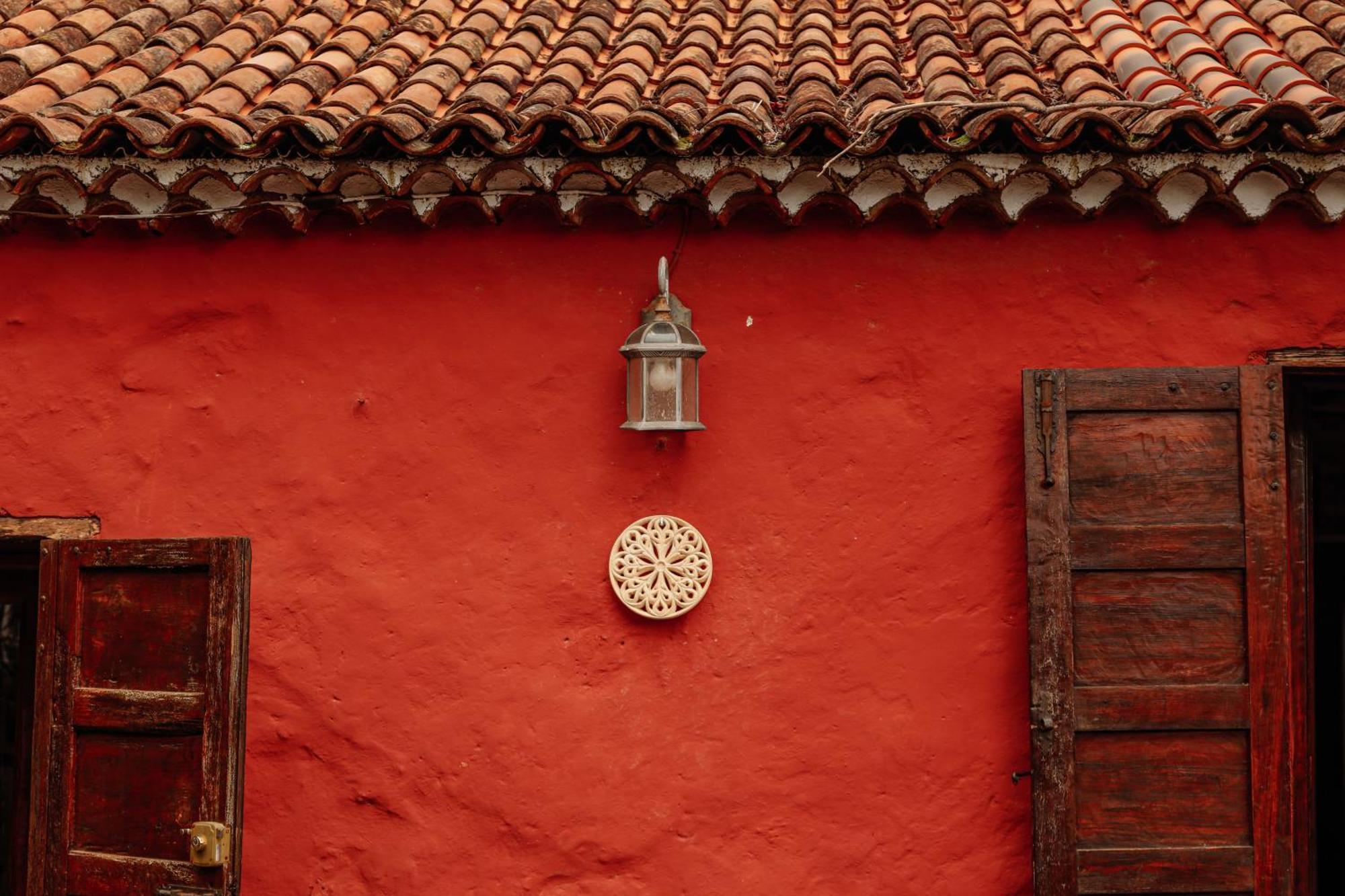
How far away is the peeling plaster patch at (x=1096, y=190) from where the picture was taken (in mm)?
3910

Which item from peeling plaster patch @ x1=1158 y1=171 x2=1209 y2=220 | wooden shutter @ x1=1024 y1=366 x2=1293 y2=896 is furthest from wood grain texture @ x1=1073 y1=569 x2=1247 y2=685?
peeling plaster patch @ x1=1158 y1=171 x2=1209 y2=220

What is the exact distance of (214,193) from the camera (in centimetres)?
409

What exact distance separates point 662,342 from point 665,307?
13 cm

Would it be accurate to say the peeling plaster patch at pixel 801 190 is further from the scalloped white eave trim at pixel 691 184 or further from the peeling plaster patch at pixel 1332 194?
the peeling plaster patch at pixel 1332 194

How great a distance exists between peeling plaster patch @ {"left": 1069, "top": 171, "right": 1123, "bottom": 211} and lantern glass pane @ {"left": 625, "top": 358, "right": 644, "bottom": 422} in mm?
1469

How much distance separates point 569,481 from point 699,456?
44cm

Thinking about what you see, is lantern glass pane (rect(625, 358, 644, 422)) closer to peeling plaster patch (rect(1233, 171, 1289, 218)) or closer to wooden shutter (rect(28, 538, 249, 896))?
wooden shutter (rect(28, 538, 249, 896))

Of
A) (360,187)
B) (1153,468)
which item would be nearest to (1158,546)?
(1153,468)

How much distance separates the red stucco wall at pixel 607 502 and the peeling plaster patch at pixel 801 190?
19 cm

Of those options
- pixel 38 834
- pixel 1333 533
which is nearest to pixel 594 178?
pixel 38 834

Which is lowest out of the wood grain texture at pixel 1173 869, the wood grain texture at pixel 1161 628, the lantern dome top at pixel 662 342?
the wood grain texture at pixel 1173 869

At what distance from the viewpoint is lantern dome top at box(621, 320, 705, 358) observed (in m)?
3.96

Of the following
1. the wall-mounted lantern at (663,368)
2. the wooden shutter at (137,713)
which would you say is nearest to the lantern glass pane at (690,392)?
the wall-mounted lantern at (663,368)

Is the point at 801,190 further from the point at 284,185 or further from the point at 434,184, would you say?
the point at 284,185
